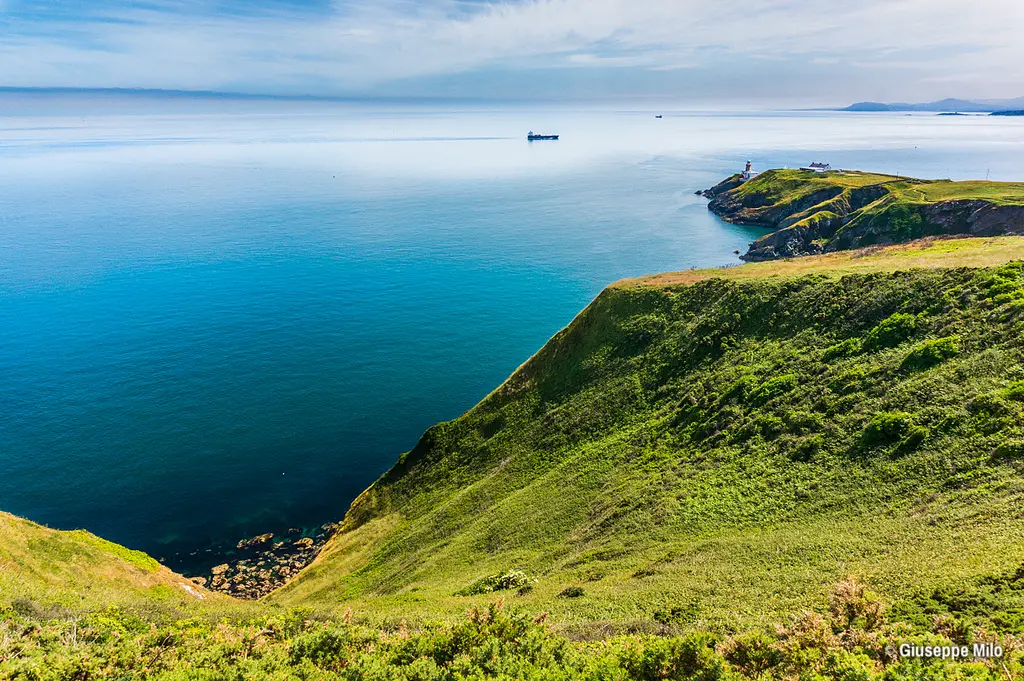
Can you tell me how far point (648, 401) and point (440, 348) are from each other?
165 feet

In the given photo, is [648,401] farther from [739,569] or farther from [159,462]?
[159,462]

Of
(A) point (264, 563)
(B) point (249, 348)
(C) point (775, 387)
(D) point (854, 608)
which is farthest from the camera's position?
(B) point (249, 348)

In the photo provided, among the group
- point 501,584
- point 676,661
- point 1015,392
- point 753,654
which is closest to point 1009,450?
point 1015,392

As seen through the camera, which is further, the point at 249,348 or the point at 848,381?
the point at 249,348

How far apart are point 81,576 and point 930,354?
6380 cm

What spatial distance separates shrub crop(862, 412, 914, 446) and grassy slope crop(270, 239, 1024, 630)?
0.21 meters

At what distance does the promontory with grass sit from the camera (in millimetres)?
20438

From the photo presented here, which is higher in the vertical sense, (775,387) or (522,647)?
(775,387)

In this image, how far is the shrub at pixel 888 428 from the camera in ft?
105

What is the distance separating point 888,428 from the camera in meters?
32.7

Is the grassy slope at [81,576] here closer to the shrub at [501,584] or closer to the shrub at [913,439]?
the shrub at [501,584]

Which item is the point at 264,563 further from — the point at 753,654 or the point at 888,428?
the point at 888,428

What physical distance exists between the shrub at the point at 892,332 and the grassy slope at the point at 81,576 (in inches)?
2011

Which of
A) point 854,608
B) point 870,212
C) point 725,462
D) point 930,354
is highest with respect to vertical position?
point 870,212
